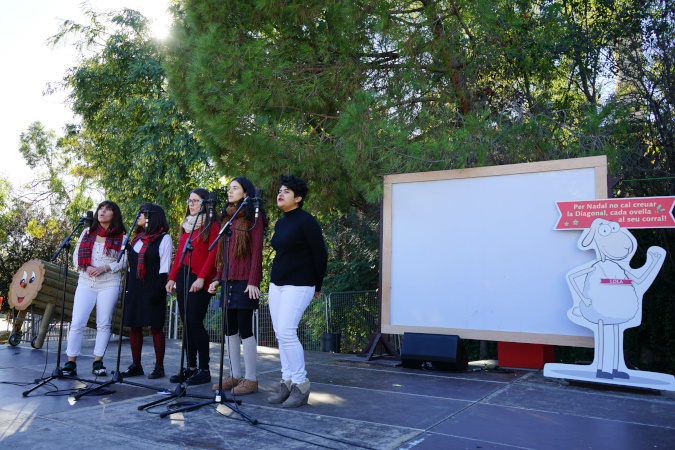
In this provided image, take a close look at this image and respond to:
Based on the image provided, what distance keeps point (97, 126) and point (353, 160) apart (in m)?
10.1

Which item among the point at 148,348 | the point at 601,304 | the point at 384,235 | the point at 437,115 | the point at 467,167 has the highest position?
the point at 437,115

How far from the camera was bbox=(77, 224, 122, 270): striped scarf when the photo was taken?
5.39 meters

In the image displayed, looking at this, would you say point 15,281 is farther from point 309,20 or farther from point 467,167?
point 467,167

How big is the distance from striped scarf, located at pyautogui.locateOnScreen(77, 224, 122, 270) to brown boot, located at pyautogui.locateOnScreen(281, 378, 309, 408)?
258 cm

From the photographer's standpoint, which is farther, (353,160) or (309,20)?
(309,20)

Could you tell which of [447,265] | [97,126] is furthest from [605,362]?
[97,126]

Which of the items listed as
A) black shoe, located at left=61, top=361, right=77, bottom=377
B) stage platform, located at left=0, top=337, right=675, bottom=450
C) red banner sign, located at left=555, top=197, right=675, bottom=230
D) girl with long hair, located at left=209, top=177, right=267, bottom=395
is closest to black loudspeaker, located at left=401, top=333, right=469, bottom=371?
stage platform, located at left=0, top=337, right=675, bottom=450

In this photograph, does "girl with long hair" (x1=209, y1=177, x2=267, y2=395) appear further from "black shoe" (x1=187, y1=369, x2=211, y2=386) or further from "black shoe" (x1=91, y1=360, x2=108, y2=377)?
"black shoe" (x1=91, y1=360, x2=108, y2=377)

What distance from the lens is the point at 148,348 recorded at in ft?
25.8

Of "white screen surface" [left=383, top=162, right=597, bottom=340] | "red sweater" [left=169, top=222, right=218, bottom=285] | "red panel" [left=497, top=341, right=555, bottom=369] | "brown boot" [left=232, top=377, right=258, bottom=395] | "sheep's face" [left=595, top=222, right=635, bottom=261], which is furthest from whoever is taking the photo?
"red panel" [left=497, top=341, right=555, bottom=369]

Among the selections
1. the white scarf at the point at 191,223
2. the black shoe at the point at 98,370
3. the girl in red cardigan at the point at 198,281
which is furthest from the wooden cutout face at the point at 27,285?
the white scarf at the point at 191,223

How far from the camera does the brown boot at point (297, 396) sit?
4.10 m

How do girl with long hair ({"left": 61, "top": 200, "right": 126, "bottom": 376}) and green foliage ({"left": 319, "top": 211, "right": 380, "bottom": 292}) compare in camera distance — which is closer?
girl with long hair ({"left": 61, "top": 200, "right": 126, "bottom": 376})

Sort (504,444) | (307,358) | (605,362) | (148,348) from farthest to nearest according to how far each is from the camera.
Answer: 1. (148,348)
2. (307,358)
3. (605,362)
4. (504,444)
